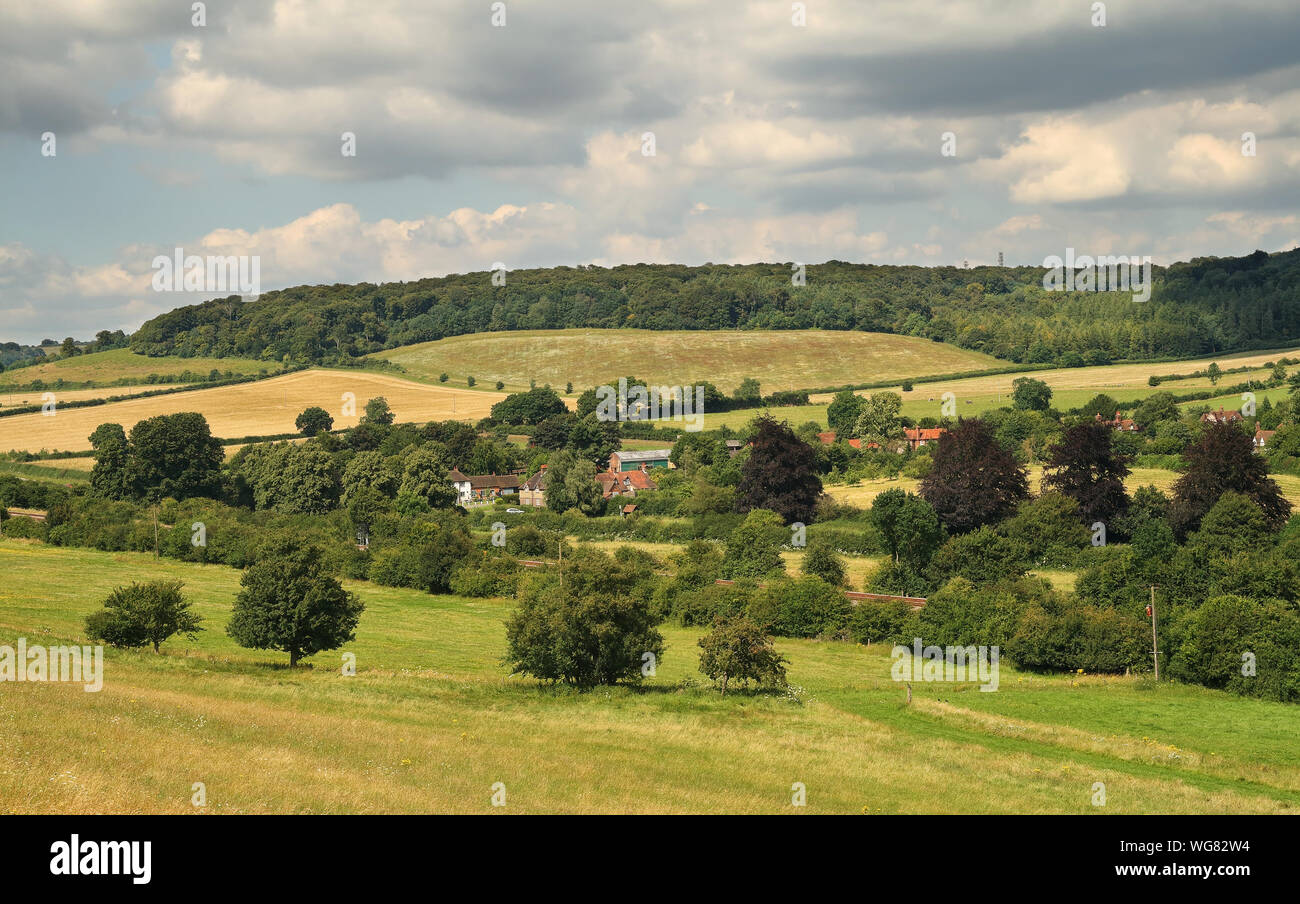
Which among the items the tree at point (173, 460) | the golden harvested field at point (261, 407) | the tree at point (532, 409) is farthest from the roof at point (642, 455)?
the tree at point (173, 460)

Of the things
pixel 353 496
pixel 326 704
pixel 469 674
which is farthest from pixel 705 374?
pixel 326 704

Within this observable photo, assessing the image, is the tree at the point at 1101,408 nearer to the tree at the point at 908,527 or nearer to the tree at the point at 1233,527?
the tree at the point at 1233,527

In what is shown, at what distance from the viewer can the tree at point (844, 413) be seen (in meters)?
120

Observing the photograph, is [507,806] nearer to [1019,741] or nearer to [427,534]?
[1019,741]

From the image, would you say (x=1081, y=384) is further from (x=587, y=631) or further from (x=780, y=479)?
(x=587, y=631)

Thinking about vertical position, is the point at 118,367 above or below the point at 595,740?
above

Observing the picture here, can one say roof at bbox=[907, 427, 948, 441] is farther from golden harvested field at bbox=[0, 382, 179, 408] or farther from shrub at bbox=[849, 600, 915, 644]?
golden harvested field at bbox=[0, 382, 179, 408]

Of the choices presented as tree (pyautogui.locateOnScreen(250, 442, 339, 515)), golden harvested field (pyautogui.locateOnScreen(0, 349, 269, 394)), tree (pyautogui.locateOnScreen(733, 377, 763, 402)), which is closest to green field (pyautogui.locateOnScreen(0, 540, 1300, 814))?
tree (pyautogui.locateOnScreen(250, 442, 339, 515))

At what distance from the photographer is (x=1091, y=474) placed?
77812 mm

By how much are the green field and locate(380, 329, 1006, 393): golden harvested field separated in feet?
354

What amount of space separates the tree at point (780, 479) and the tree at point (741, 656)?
40.3 meters
